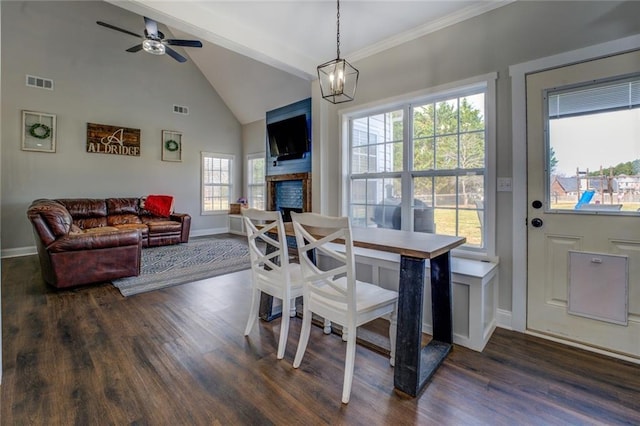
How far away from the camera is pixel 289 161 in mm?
5848

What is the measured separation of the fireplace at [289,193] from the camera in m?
5.37

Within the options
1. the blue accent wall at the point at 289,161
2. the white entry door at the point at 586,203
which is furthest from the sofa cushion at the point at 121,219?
the white entry door at the point at 586,203

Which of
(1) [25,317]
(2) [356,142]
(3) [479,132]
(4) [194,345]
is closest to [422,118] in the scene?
(3) [479,132]

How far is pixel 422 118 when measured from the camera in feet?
9.97

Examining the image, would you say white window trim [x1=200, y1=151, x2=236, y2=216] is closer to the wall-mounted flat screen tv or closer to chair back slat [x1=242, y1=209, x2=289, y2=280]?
the wall-mounted flat screen tv

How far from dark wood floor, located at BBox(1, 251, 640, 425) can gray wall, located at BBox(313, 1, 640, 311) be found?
0.79 meters

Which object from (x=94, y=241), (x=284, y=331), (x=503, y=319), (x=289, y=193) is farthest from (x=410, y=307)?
(x=289, y=193)

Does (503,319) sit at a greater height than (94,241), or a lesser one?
lesser

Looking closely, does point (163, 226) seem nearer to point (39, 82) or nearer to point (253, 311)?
point (39, 82)

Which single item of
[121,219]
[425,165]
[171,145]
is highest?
[171,145]

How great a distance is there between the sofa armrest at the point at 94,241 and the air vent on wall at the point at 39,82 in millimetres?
3682

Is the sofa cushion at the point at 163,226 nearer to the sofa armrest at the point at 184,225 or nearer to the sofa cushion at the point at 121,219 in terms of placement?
the sofa armrest at the point at 184,225

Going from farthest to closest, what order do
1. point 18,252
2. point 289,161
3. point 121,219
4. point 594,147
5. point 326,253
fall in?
point 289,161 → point 121,219 → point 18,252 → point 594,147 → point 326,253

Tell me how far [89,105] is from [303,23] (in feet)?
16.1
